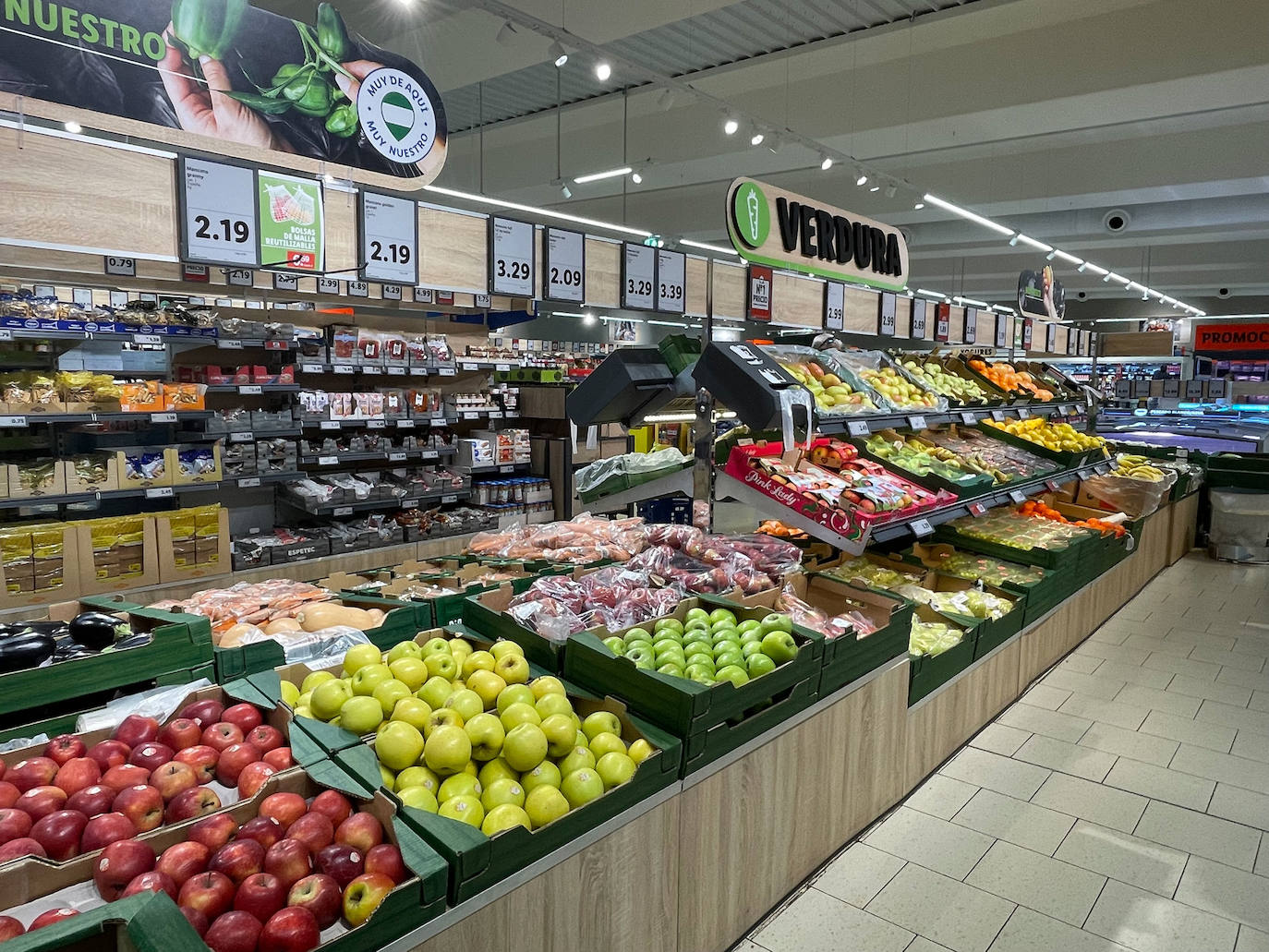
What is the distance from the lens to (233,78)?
105 inches

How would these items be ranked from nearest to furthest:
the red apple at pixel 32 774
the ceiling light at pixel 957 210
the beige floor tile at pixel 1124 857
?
the red apple at pixel 32 774 < the beige floor tile at pixel 1124 857 < the ceiling light at pixel 957 210

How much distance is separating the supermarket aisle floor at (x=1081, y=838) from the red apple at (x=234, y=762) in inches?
60.8

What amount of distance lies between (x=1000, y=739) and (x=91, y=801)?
3578 mm

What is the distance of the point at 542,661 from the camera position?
2.45 metres

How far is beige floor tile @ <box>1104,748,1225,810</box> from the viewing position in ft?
10.6

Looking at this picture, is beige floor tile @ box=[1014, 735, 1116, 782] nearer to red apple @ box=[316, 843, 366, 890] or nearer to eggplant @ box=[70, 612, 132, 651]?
red apple @ box=[316, 843, 366, 890]

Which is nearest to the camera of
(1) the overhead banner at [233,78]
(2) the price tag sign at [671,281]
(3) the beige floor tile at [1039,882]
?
(1) the overhead banner at [233,78]

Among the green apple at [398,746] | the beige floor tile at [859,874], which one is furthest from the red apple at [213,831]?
the beige floor tile at [859,874]

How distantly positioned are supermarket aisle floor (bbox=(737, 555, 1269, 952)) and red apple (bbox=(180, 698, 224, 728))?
1.63 meters

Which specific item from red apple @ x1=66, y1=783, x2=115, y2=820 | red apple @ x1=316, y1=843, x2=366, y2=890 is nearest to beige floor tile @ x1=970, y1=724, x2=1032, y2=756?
red apple @ x1=316, y1=843, x2=366, y2=890

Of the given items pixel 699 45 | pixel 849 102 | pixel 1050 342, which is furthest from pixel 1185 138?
pixel 699 45

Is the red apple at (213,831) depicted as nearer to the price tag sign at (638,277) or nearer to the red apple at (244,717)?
the red apple at (244,717)

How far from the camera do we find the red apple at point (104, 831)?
1460 mm

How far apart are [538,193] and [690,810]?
12.3 m
